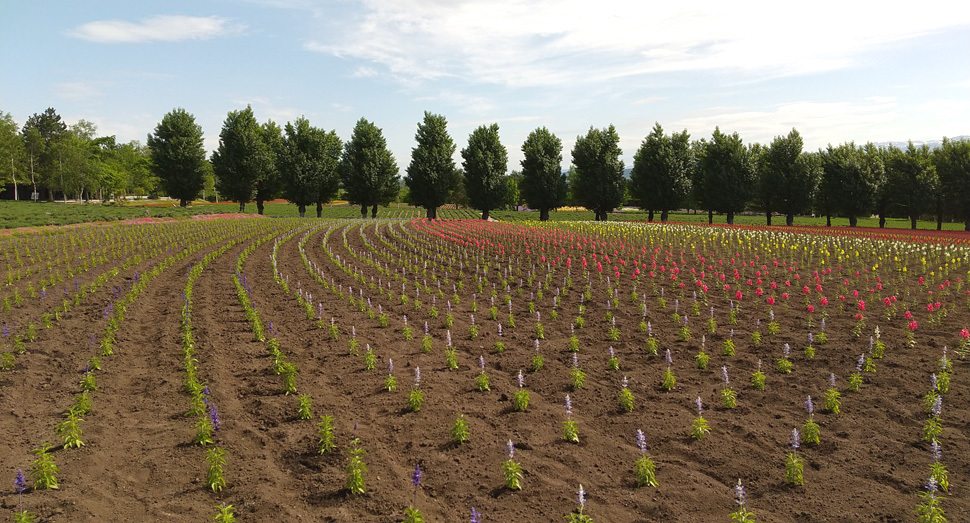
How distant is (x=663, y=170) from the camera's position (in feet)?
187

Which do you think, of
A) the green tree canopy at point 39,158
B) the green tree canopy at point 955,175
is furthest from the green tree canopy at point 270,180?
the green tree canopy at point 955,175

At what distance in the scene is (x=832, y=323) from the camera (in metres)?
12.1

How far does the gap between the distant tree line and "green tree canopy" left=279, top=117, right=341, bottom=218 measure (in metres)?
0.12

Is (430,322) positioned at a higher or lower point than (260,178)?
lower

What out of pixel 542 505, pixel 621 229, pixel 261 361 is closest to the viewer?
pixel 542 505

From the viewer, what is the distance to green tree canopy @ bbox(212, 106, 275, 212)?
61969 mm

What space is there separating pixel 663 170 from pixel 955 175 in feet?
82.0

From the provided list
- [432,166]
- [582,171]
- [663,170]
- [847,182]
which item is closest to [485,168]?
[432,166]

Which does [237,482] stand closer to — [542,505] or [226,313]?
[542,505]

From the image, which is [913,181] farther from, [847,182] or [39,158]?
[39,158]

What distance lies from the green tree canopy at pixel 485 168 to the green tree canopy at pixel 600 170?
349 inches

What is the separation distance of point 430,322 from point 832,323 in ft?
30.7

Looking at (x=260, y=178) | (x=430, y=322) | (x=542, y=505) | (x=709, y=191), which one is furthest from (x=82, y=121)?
(x=542, y=505)

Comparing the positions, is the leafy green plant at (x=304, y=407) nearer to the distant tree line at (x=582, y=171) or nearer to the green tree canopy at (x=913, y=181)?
the distant tree line at (x=582, y=171)
